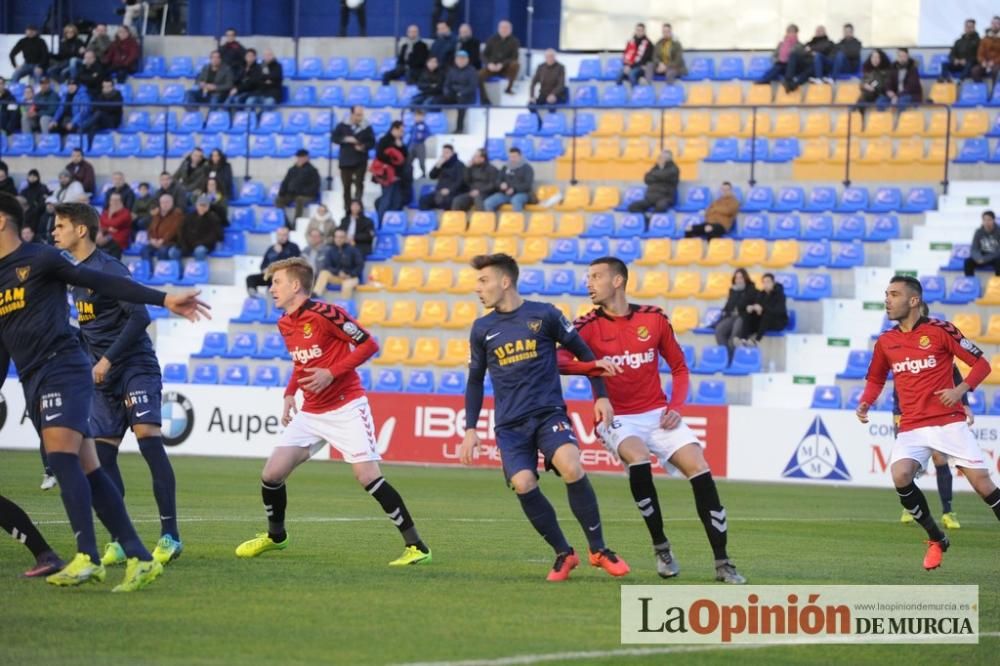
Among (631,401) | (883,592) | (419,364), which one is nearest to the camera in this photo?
(883,592)

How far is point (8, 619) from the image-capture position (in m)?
8.12

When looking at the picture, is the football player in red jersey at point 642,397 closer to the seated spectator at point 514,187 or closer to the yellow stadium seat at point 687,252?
the yellow stadium seat at point 687,252

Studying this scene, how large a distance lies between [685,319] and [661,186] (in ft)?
11.5

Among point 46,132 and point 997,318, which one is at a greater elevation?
point 46,132

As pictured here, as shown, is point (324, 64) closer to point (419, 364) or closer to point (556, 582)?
point (419, 364)

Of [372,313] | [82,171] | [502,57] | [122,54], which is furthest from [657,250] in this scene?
[122,54]

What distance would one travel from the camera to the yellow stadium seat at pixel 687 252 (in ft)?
93.2

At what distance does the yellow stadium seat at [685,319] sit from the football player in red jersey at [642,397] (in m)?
16.1

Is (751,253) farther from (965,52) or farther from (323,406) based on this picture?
(323,406)

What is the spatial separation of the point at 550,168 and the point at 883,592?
22516 mm

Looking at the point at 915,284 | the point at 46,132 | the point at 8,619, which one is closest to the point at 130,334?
the point at 8,619

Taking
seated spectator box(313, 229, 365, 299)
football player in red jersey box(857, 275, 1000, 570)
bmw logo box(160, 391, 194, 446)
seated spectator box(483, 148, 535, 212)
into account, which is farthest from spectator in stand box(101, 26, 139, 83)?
football player in red jersey box(857, 275, 1000, 570)

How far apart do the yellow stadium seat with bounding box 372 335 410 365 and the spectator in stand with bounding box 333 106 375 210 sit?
3.61 m

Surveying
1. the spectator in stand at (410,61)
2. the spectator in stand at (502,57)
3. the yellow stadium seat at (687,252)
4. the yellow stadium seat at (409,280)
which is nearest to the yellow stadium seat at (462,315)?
the yellow stadium seat at (409,280)
